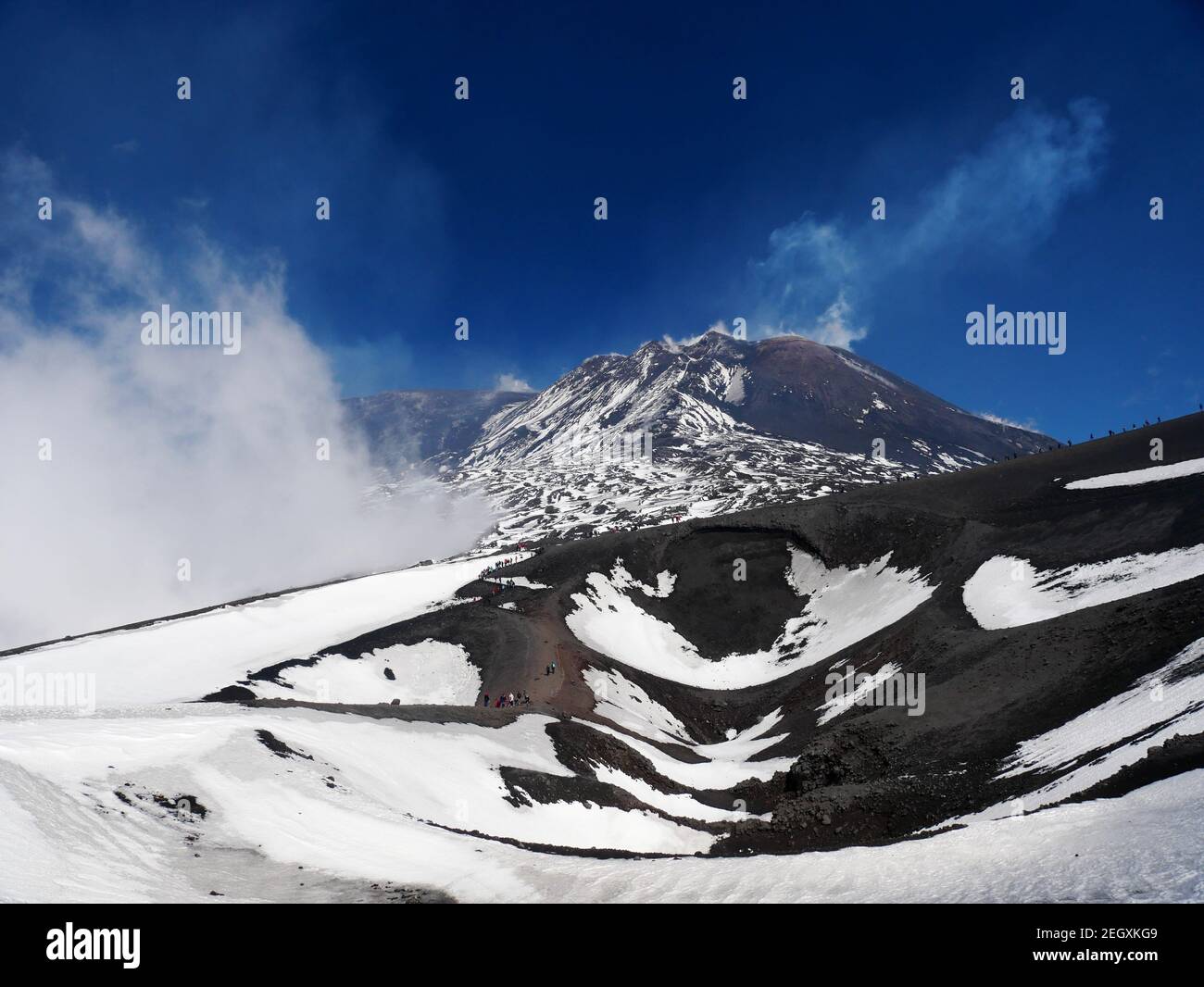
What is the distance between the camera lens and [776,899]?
11867mm

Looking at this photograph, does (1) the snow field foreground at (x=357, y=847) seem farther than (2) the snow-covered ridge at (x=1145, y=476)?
No

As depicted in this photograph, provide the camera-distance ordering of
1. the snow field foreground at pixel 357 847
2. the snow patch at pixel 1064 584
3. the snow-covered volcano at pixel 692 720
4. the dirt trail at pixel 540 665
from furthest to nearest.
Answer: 1. the dirt trail at pixel 540 665
2. the snow patch at pixel 1064 584
3. the snow-covered volcano at pixel 692 720
4. the snow field foreground at pixel 357 847

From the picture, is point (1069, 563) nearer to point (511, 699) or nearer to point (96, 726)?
point (511, 699)

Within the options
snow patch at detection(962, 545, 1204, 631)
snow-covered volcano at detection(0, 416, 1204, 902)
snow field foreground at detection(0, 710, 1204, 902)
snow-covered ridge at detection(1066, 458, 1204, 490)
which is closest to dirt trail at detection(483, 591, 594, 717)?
snow-covered volcano at detection(0, 416, 1204, 902)

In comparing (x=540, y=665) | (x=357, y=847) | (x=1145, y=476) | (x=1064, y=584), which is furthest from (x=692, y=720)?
(x=1145, y=476)

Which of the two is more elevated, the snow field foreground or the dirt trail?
the snow field foreground

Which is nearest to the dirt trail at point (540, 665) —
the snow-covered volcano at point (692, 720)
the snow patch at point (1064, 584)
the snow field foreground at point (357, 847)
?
the snow-covered volcano at point (692, 720)

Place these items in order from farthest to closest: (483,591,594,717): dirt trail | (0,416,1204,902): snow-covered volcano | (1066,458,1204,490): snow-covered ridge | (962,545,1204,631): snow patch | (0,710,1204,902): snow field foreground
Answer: (1066,458,1204,490): snow-covered ridge, (483,591,594,717): dirt trail, (962,545,1204,631): snow patch, (0,416,1204,902): snow-covered volcano, (0,710,1204,902): snow field foreground

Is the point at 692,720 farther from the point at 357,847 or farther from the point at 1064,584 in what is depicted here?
the point at 357,847

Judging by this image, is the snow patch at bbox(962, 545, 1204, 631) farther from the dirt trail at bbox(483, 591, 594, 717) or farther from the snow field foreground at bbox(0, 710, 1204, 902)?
the snow field foreground at bbox(0, 710, 1204, 902)

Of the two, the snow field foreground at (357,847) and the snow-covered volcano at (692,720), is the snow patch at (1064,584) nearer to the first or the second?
the snow-covered volcano at (692,720)
